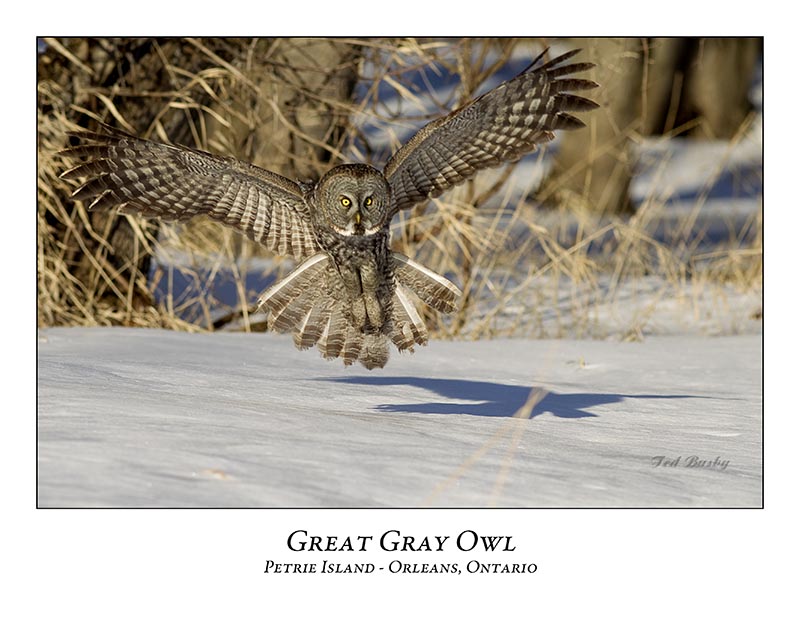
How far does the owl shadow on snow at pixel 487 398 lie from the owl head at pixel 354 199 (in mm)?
681

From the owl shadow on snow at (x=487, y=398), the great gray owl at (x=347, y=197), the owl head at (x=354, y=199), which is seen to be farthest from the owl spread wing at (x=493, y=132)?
the owl shadow on snow at (x=487, y=398)

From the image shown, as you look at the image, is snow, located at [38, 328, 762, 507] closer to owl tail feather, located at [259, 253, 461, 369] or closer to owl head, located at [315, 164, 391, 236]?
owl tail feather, located at [259, 253, 461, 369]

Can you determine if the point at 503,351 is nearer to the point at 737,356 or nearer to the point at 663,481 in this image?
the point at 737,356

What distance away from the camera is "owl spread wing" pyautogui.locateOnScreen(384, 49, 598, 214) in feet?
14.0

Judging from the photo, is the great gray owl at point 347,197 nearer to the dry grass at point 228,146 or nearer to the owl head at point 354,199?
the owl head at point 354,199

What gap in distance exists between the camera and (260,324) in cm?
757

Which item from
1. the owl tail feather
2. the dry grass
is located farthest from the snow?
the dry grass

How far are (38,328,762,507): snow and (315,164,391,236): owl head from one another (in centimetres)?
66

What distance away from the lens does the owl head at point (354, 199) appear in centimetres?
396

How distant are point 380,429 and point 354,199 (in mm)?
851

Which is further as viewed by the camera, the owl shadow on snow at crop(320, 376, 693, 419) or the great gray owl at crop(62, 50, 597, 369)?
the owl shadow on snow at crop(320, 376, 693, 419)

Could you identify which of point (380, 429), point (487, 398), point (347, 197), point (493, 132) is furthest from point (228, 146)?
point (380, 429)

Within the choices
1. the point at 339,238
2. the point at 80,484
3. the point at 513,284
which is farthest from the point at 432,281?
the point at 513,284

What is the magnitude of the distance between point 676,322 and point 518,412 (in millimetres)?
3722
